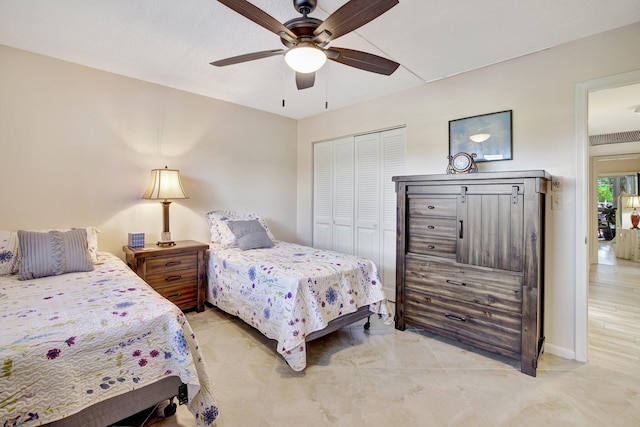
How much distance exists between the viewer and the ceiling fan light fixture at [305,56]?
1782 millimetres

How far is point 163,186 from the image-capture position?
3062 mm

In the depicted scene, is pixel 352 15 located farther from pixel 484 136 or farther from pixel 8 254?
pixel 8 254

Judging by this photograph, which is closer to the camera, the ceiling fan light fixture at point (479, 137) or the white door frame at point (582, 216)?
the white door frame at point (582, 216)

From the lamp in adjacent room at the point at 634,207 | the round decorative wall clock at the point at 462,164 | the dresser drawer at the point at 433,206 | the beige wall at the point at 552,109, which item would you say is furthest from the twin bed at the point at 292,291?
the lamp in adjacent room at the point at 634,207

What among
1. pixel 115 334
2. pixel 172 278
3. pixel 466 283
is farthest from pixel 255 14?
pixel 172 278

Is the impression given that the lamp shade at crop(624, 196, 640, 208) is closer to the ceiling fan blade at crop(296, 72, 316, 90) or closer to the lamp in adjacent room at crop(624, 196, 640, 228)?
the lamp in adjacent room at crop(624, 196, 640, 228)

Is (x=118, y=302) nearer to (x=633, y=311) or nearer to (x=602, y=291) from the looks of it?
(x=633, y=311)

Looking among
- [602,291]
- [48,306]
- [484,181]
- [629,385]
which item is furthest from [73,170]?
[602,291]

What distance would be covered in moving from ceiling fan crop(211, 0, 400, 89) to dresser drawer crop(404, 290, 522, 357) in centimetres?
194

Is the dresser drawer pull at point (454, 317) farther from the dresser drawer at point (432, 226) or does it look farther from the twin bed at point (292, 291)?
the dresser drawer at point (432, 226)

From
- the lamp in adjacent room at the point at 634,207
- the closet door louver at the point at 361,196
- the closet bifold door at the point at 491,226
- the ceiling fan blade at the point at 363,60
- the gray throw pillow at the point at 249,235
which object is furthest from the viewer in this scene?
the lamp in adjacent room at the point at 634,207

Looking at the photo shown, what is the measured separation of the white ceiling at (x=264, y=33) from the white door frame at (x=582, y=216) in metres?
0.49

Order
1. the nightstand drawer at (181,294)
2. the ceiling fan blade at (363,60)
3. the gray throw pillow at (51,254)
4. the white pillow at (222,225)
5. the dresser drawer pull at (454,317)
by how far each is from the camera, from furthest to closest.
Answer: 1. the white pillow at (222,225)
2. the nightstand drawer at (181,294)
3. the dresser drawer pull at (454,317)
4. the gray throw pillow at (51,254)
5. the ceiling fan blade at (363,60)

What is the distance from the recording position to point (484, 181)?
7.64 ft
